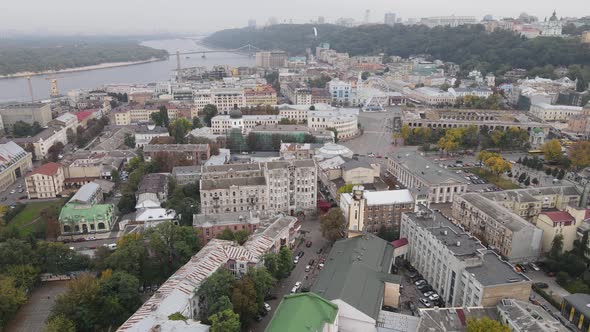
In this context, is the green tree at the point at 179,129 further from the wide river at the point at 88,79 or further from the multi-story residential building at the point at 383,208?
the wide river at the point at 88,79

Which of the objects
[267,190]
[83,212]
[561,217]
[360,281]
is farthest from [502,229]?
[83,212]

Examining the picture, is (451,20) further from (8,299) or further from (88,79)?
(8,299)

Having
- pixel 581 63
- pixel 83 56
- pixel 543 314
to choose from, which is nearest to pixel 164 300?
pixel 543 314

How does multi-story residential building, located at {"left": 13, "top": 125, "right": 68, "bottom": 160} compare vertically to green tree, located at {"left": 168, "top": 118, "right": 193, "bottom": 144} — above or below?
below

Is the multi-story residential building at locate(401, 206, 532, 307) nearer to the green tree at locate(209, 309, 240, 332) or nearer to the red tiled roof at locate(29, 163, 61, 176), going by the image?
A: the green tree at locate(209, 309, 240, 332)

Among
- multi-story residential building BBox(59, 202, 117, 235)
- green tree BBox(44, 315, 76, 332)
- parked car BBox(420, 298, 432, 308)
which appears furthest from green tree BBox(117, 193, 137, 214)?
parked car BBox(420, 298, 432, 308)

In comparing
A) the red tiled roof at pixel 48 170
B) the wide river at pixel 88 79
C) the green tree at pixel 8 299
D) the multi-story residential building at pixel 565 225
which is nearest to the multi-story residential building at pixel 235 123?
the red tiled roof at pixel 48 170

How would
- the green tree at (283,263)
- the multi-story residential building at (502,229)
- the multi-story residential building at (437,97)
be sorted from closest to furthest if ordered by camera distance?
the green tree at (283,263) → the multi-story residential building at (502,229) → the multi-story residential building at (437,97)
